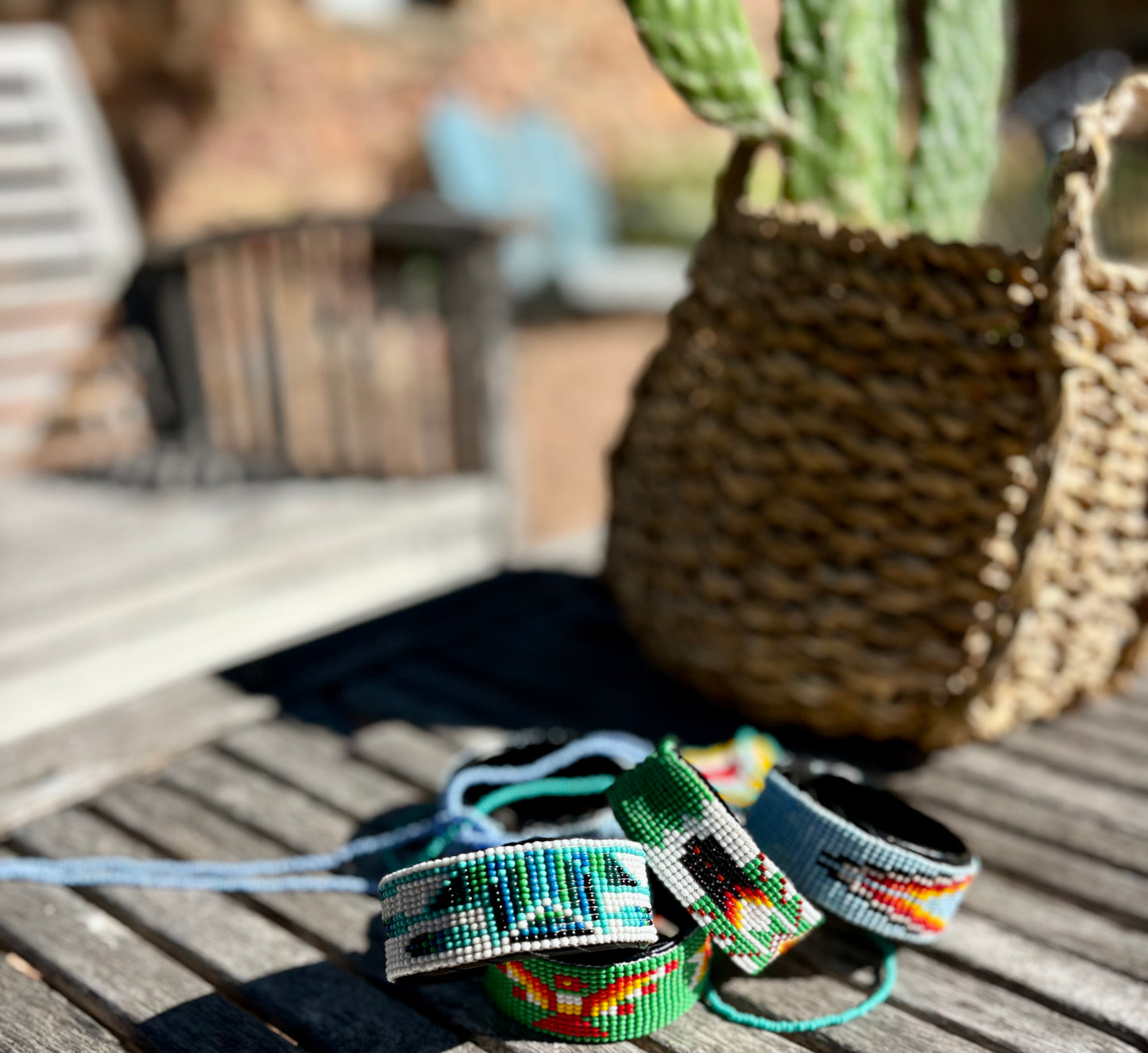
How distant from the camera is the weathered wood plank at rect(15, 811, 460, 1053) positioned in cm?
76

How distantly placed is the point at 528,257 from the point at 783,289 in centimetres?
426

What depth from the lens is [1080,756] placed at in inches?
44.8

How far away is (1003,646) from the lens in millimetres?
1012

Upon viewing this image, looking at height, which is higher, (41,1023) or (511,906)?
(511,906)

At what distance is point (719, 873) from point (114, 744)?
29.5 inches

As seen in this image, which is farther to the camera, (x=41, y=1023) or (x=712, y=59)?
(x=712, y=59)

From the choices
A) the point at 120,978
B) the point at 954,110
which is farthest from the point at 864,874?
the point at 954,110

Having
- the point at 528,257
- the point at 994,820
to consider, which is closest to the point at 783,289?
the point at 994,820

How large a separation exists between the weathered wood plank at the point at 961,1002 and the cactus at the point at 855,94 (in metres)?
0.73

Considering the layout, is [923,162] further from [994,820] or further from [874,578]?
[994,820]

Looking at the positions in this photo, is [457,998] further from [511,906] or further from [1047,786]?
[1047,786]

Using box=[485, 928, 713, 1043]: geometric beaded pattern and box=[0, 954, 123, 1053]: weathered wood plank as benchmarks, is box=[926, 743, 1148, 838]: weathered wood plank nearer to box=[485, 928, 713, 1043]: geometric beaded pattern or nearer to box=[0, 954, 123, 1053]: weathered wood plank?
box=[485, 928, 713, 1043]: geometric beaded pattern

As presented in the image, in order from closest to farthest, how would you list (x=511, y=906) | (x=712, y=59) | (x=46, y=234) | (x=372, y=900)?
(x=511, y=906) → (x=372, y=900) → (x=712, y=59) → (x=46, y=234)

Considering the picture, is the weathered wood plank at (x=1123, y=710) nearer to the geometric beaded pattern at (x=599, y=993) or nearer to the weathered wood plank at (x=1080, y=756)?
the weathered wood plank at (x=1080, y=756)
